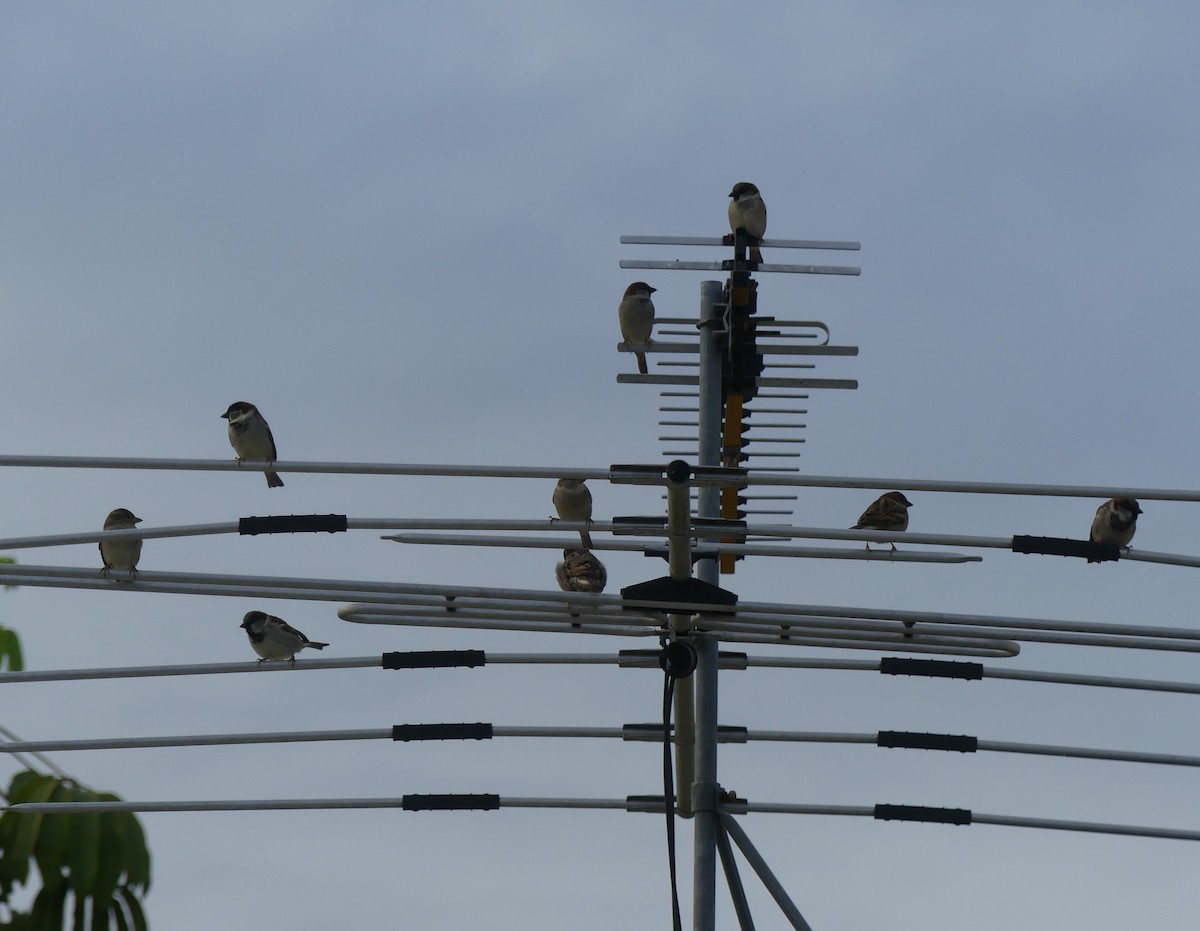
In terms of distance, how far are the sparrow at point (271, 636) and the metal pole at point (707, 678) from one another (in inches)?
154

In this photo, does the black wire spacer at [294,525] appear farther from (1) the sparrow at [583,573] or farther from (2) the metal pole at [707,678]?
(1) the sparrow at [583,573]

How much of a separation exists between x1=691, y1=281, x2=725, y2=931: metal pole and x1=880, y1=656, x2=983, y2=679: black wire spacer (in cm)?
71

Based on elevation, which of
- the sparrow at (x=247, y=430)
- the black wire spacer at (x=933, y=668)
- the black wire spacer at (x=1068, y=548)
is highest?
the sparrow at (x=247, y=430)

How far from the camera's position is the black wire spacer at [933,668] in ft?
21.3

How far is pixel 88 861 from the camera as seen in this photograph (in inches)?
259

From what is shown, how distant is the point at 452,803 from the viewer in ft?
22.2

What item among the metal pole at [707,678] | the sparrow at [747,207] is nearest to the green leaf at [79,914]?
the metal pole at [707,678]

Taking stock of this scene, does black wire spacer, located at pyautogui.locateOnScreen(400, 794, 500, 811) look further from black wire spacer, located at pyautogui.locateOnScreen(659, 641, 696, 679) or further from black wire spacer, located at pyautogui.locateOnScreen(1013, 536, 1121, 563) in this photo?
black wire spacer, located at pyautogui.locateOnScreen(1013, 536, 1121, 563)

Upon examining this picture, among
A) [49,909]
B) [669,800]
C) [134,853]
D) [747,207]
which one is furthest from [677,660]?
[747,207]

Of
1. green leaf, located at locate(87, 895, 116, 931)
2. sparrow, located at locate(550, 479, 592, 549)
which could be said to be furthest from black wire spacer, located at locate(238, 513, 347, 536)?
sparrow, located at locate(550, 479, 592, 549)

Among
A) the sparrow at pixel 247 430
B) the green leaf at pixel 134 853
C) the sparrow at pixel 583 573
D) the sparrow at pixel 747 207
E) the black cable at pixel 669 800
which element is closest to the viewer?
the black cable at pixel 669 800

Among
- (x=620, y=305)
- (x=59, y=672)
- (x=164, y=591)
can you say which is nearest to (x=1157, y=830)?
(x=164, y=591)

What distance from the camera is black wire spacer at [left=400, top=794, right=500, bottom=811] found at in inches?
265

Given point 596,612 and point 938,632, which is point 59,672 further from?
point 938,632
